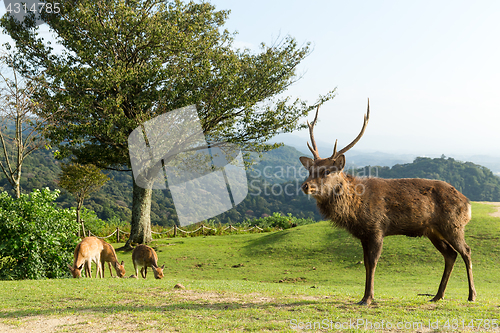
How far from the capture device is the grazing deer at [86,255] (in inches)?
351

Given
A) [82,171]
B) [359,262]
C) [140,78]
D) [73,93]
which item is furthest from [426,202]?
[82,171]

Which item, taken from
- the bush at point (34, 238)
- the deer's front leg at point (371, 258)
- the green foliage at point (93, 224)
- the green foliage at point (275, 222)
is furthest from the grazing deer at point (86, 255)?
the green foliage at point (275, 222)

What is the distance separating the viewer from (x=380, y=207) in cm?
542

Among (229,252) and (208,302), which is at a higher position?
(208,302)

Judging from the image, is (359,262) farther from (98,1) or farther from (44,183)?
(44,183)

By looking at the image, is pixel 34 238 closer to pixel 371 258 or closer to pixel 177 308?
pixel 177 308

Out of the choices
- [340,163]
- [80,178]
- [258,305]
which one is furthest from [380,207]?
[80,178]

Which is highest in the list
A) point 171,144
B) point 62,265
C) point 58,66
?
point 58,66

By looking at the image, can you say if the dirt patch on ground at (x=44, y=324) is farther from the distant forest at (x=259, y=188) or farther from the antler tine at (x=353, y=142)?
the distant forest at (x=259, y=188)

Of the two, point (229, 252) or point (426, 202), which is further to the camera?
point (229, 252)

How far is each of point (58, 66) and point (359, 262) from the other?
542 inches

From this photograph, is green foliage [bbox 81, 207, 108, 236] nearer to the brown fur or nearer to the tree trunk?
the tree trunk

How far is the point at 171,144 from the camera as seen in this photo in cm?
1645

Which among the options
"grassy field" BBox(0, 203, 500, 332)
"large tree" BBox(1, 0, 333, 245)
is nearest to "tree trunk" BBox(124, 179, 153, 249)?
"large tree" BBox(1, 0, 333, 245)
